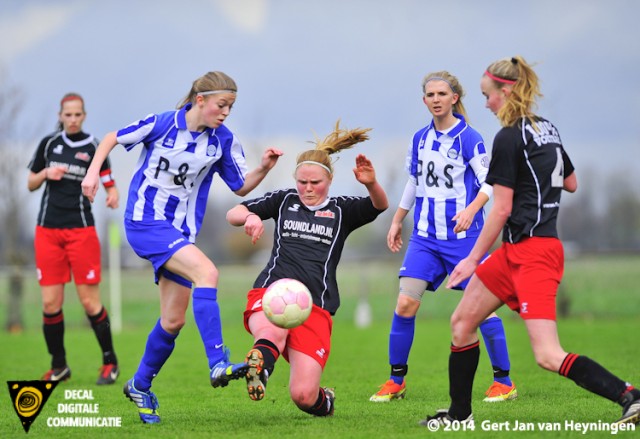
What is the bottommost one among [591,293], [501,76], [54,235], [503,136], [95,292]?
[591,293]

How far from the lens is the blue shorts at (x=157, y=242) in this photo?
633cm

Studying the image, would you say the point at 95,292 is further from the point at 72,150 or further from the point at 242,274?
the point at 242,274

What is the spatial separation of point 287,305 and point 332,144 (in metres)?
1.48

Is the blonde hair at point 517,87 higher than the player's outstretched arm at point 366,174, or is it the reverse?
the blonde hair at point 517,87

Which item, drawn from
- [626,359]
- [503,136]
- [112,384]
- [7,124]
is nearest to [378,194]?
[503,136]

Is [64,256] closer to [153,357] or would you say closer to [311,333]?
[153,357]

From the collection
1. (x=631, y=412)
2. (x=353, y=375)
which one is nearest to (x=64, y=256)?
(x=353, y=375)

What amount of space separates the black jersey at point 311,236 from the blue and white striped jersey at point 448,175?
115 centimetres

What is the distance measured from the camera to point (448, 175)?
7.65 metres

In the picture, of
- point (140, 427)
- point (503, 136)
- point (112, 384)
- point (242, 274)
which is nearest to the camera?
point (503, 136)

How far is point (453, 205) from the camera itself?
25.1ft

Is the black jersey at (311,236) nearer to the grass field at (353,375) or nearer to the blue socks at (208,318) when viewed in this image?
the blue socks at (208,318)

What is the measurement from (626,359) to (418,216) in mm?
4229

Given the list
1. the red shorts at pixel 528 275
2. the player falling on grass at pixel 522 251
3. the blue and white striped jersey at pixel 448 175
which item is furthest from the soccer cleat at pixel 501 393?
the red shorts at pixel 528 275
